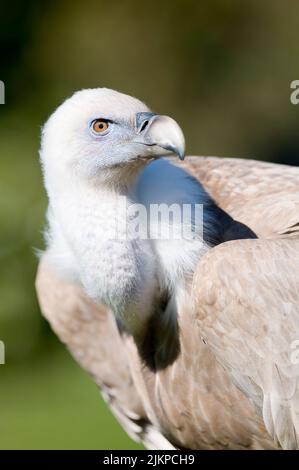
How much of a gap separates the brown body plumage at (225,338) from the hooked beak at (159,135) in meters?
0.39

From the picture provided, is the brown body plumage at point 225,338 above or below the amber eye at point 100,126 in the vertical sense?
below

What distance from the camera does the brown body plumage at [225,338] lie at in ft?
11.8

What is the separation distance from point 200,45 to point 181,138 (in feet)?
20.0

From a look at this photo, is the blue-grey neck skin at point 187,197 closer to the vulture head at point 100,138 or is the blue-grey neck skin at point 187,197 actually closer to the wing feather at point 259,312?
the vulture head at point 100,138

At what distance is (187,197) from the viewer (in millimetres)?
3904

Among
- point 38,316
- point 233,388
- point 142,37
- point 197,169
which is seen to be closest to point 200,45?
point 142,37

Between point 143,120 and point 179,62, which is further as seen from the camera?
point 179,62

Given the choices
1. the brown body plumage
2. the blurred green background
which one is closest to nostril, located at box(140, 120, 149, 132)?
the brown body plumage

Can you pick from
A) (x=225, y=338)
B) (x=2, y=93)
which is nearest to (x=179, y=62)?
(x=2, y=93)

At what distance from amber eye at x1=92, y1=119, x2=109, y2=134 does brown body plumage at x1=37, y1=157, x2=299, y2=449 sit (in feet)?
1.86

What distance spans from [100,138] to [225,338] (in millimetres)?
813

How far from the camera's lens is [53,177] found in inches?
151

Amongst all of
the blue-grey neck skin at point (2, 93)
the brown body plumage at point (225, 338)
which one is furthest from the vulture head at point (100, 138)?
the blue-grey neck skin at point (2, 93)

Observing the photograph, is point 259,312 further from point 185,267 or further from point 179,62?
point 179,62
